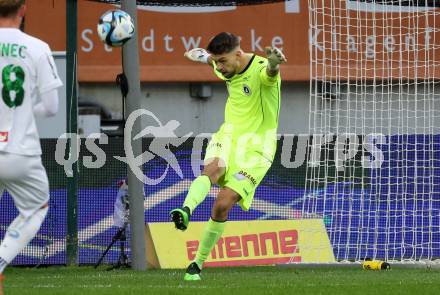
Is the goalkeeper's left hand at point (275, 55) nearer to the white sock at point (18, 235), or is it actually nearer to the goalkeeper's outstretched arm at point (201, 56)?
the goalkeeper's outstretched arm at point (201, 56)

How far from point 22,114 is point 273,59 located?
10.6 feet

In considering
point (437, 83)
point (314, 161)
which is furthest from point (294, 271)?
point (437, 83)

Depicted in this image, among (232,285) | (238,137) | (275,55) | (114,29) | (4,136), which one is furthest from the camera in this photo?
(114,29)

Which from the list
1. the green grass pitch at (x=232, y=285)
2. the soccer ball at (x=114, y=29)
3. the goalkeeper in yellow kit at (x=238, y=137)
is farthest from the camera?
the soccer ball at (x=114, y=29)

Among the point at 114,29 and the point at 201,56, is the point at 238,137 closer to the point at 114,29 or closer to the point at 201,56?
the point at 201,56

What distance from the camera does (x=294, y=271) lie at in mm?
11758

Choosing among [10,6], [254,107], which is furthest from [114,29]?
[10,6]

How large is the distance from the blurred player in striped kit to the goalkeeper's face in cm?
317

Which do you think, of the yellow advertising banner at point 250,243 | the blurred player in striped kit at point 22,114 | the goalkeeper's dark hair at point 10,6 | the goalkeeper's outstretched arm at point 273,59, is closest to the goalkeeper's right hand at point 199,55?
the goalkeeper's outstretched arm at point 273,59

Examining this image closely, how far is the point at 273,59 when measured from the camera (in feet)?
29.2

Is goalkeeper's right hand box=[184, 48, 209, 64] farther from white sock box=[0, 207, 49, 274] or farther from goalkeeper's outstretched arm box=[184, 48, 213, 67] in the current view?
white sock box=[0, 207, 49, 274]

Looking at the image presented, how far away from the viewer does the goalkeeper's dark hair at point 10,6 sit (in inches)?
243

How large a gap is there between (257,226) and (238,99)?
13.4 ft

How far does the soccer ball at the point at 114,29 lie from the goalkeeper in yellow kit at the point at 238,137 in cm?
96
